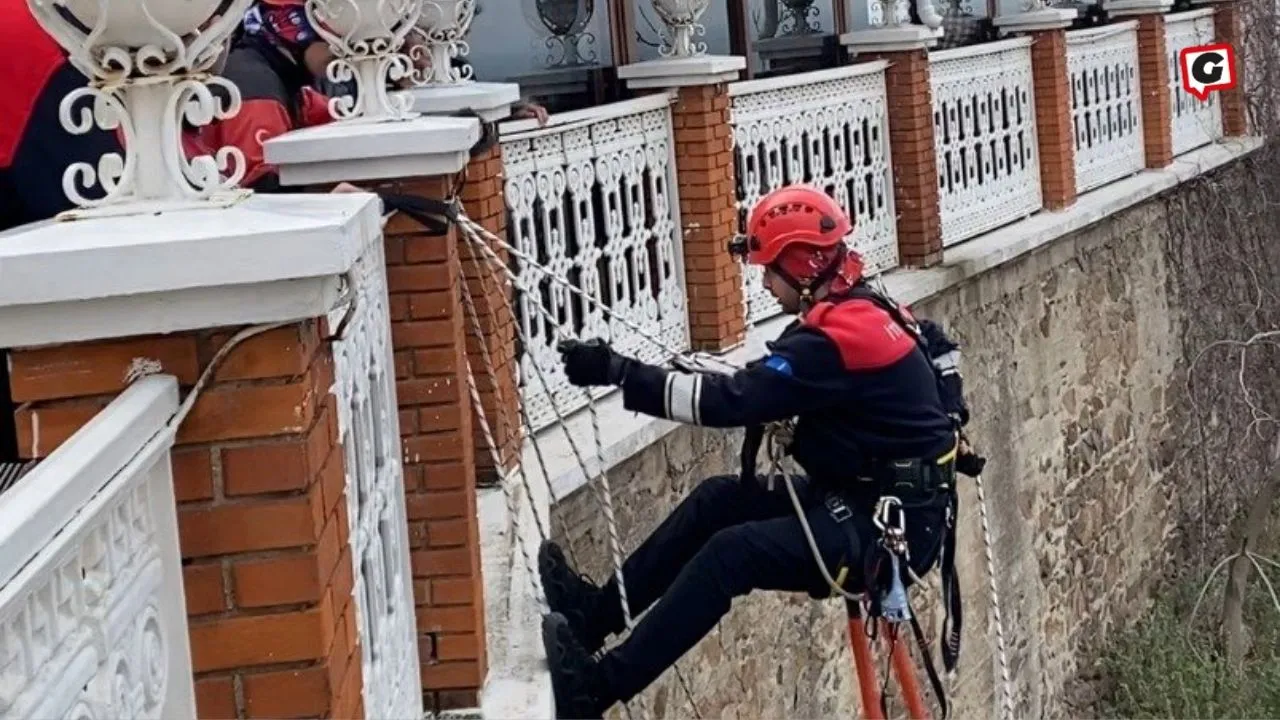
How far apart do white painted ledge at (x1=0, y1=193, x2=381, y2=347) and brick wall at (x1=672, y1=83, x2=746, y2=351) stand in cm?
561

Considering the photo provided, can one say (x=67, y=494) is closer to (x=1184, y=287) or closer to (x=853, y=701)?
(x=853, y=701)

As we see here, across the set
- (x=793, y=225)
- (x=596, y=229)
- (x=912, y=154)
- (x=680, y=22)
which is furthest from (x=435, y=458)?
(x=912, y=154)

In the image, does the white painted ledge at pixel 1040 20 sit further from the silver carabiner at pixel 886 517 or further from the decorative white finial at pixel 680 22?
the silver carabiner at pixel 886 517

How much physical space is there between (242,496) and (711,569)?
270cm

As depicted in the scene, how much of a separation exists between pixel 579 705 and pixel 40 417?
2.53m

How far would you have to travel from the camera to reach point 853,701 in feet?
29.8

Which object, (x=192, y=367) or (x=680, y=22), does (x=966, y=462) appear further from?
(x=192, y=367)

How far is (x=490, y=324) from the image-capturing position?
589 cm

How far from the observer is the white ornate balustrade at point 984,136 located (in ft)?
37.2

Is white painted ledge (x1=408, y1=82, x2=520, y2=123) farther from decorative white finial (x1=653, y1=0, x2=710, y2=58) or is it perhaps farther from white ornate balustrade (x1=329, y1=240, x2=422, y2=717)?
decorative white finial (x1=653, y1=0, x2=710, y2=58)

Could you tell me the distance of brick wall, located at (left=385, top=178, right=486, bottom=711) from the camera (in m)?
4.41

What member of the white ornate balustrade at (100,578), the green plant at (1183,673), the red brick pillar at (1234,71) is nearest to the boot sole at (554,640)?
the white ornate balustrade at (100,578)

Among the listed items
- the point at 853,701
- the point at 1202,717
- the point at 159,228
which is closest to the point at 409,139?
the point at 159,228

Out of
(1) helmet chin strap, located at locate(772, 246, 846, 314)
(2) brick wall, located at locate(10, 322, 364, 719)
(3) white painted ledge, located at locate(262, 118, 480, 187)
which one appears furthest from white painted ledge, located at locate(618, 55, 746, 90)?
(2) brick wall, located at locate(10, 322, 364, 719)
